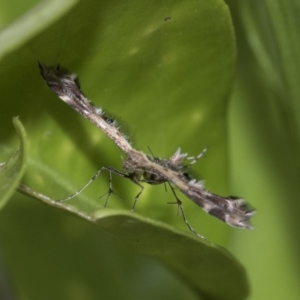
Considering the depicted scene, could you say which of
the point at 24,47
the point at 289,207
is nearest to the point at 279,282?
the point at 289,207

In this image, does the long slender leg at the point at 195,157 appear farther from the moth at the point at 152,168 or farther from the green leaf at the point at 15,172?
the green leaf at the point at 15,172

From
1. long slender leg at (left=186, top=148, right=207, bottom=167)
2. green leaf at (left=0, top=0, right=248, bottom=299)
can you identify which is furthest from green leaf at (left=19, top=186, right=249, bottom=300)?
long slender leg at (left=186, top=148, right=207, bottom=167)

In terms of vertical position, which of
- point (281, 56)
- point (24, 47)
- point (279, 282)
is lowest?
point (279, 282)

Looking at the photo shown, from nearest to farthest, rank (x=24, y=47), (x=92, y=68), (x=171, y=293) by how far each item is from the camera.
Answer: (x=24, y=47), (x=92, y=68), (x=171, y=293)

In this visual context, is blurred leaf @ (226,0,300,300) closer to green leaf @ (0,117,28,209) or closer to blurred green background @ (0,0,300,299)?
blurred green background @ (0,0,300,299)

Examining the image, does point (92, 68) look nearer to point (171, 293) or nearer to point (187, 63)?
point (187, 63)

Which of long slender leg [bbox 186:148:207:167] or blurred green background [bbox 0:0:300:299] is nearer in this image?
blurred green background [bbox 0:0:300:299]
